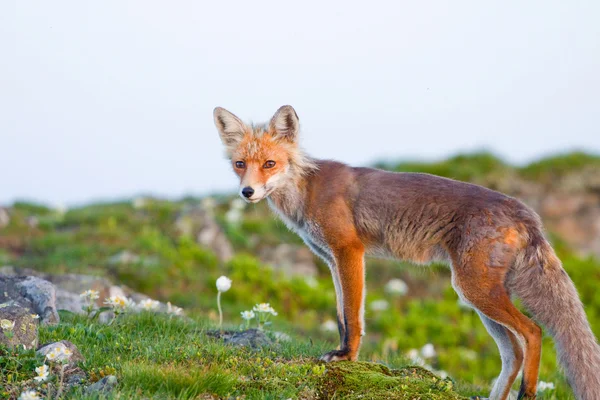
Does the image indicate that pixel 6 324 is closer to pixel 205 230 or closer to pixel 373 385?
pixel 373 385

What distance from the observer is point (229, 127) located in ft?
23.0

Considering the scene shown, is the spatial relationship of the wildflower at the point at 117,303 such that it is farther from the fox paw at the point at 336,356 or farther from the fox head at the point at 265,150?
the fox paw at the point at 336,356

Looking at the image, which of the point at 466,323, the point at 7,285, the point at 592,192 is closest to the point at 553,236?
the point at 592,192

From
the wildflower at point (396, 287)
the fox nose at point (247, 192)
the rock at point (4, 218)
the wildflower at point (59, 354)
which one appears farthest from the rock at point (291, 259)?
the wildflower at point (59, 354)

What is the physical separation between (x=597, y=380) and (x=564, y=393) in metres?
2.53

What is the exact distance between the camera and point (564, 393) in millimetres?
7508

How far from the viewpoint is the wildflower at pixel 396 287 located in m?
12.9

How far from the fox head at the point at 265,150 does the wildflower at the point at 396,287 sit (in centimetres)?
652

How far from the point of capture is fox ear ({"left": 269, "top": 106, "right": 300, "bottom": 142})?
6.78m

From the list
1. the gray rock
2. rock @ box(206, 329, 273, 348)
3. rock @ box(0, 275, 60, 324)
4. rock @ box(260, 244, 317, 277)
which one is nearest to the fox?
rock @ box(206, 329, 273, 348)

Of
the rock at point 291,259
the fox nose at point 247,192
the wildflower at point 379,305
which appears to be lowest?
the wildflower at point 379,305

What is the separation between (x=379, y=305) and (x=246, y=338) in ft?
22.5

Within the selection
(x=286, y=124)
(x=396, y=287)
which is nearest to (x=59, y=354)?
(x=286, y=124)

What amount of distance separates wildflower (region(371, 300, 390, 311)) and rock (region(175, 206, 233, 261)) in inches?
127
